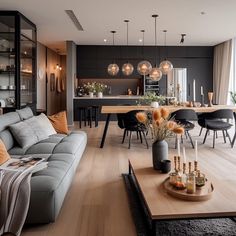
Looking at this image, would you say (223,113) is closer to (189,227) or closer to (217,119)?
(217,119)

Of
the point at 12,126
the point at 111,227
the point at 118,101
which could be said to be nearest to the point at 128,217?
the point at 111,227

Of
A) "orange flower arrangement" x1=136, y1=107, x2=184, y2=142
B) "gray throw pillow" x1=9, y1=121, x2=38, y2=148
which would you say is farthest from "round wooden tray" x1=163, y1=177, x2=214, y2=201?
→ "gray throw pillow" x1=9, y1=121, x2=38, y2=148

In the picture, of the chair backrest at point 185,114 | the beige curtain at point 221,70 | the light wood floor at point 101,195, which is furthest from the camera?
the beige curtain at point 221,70

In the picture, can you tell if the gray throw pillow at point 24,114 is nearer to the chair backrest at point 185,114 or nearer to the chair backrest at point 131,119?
the chair backrest at point 131,119

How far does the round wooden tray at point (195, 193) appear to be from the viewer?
7.88 ft

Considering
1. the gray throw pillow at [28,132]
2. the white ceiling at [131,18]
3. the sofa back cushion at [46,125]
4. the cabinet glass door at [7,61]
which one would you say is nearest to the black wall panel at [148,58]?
the white ceiling at [131,18]

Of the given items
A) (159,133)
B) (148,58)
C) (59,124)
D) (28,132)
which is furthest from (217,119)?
(148,58)

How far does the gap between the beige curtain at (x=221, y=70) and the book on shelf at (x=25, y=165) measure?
27.3 ft

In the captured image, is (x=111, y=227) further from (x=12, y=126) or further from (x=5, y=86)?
(x=5, y=86)

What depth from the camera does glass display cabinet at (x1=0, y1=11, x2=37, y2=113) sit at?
6156 mm

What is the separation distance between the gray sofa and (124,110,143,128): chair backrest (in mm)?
1566

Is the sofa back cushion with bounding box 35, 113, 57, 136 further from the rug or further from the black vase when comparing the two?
the rug

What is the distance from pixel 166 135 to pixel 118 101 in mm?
7162

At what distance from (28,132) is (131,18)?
3.76 meters
